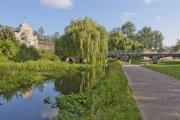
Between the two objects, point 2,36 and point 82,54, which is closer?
point 82,54

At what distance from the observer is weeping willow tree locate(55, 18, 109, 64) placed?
44.1 m

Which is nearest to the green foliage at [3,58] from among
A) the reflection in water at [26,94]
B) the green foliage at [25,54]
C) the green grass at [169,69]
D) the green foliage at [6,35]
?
the green foliage at [25,54]

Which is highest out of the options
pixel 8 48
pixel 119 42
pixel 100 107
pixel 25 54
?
pixel 119 42

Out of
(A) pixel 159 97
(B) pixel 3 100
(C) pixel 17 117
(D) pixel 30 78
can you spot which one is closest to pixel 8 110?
(C) pixel 17 117

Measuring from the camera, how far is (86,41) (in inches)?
1738

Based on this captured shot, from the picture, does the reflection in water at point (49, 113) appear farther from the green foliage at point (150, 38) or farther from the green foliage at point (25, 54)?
the green foliage at point (150, 38)

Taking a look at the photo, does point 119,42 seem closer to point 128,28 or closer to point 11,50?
Answer: point 128,28

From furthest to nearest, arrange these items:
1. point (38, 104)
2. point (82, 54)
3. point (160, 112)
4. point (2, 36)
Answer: point (2, 36)
point (82, 54)
point (38, 104)
point (160, 112)

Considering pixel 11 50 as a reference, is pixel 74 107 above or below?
below

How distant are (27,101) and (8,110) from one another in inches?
98.1

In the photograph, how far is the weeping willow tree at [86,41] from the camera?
44.1 metres

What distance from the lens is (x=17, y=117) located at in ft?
39.7

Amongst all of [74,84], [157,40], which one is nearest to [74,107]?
[74,84]

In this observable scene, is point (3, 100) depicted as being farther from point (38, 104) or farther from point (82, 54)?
point (82, 54)
